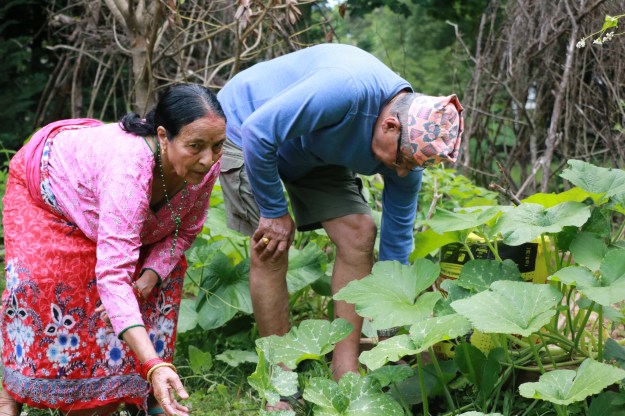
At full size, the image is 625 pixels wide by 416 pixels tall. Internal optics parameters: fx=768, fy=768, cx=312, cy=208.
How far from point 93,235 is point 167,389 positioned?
2.20ft

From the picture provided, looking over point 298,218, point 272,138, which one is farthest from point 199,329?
point 272,138

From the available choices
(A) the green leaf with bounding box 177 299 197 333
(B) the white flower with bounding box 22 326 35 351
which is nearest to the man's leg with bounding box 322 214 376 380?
(A) the green leaf with bounding box 177 299 197 333

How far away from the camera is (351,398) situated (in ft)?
7.14

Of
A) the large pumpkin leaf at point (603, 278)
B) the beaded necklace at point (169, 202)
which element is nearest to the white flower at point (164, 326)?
the beaded necklace at point (169, 202)

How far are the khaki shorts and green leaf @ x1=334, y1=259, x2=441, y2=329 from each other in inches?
16.3

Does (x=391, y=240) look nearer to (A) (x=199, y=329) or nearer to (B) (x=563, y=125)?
(A) (x=199, y=329)

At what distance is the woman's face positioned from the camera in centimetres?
209

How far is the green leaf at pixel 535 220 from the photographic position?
2.23 m

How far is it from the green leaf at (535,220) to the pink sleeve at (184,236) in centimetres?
91

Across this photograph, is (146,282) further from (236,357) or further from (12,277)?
(236,357)

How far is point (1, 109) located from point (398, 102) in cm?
442

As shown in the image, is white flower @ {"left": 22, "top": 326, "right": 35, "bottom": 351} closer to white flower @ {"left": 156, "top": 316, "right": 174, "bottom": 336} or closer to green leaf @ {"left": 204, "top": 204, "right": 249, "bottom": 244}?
white flower @ {"left": 156, "top": 316, "right": 174, "bottom": 336}

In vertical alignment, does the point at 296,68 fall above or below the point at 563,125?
above

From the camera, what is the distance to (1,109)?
5.89 m
